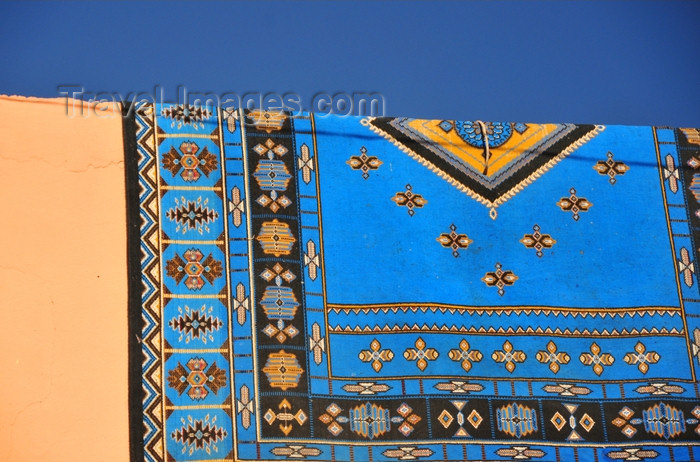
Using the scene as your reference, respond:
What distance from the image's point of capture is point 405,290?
10.3 ft

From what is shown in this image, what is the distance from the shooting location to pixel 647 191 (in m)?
3.40

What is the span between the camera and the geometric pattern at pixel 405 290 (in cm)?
296

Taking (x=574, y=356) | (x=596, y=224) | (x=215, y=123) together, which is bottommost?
(x=574, y=356)

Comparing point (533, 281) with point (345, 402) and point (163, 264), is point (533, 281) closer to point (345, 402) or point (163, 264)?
point (345, 402)

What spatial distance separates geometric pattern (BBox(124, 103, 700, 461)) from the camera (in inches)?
117

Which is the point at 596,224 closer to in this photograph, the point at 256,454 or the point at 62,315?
the point at 256,454

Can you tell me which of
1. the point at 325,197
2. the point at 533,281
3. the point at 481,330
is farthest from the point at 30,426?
the point at 533,281

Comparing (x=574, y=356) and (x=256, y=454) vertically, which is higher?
(x=574, y=356)

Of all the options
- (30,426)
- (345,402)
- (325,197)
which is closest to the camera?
(30,426)

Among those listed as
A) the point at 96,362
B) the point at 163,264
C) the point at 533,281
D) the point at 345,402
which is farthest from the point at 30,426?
the point at 533,281

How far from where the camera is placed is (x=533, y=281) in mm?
3230

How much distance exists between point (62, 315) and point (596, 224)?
1.65 meters

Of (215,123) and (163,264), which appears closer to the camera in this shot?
(163,264)

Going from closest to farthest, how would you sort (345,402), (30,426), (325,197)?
(30,426), (345,402), (325,197)
